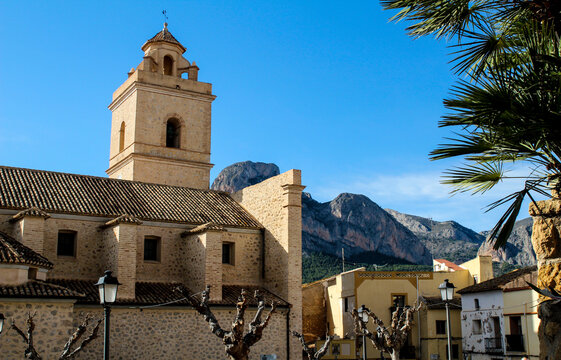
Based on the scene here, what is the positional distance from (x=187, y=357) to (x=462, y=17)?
56.2ft

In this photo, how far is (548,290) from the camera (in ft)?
16.8

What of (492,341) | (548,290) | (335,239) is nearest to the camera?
(548,290)

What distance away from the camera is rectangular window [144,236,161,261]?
23453 mm

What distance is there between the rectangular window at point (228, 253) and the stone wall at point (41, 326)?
815cm

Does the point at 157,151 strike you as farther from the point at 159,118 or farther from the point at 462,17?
the point at 462,17

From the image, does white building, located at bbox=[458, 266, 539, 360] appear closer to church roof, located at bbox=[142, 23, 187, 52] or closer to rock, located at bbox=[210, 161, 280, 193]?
church roof, located at bbox=[142, 23, 187, 52]

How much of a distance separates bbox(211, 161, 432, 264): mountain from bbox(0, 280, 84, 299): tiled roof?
174 ft

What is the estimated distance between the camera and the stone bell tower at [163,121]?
2991cm

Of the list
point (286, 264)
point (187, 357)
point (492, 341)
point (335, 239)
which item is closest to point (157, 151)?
point (286, 264)

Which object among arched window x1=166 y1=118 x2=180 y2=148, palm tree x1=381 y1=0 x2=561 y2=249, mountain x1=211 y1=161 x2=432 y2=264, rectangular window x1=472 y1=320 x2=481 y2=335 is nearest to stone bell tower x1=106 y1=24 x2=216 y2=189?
arched window x1=166 y1=118 x2=180 y2=148

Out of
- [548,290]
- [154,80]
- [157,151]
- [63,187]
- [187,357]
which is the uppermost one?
[154,80]

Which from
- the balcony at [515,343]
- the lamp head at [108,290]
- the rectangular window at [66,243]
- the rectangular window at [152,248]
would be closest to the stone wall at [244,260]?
the rectangular window at [152,248]

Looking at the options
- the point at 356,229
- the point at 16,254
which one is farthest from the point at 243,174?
the point at 16,254

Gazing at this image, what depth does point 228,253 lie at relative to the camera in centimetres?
2512
